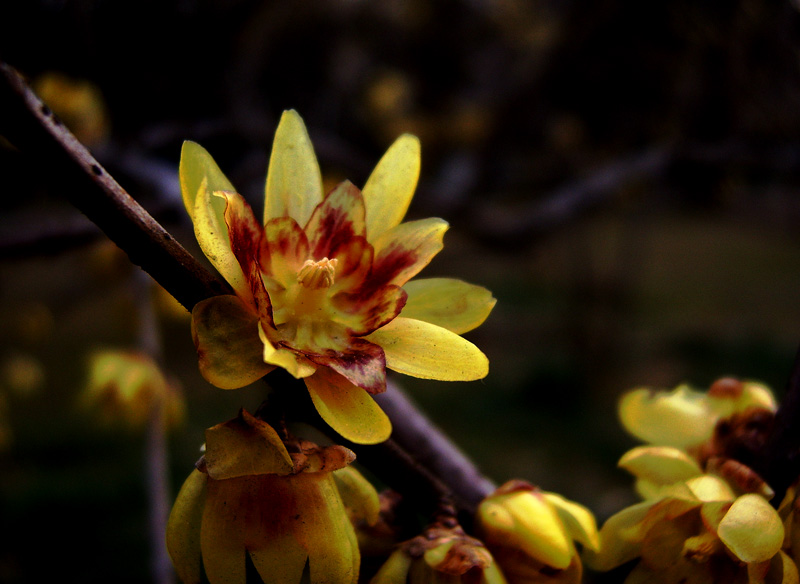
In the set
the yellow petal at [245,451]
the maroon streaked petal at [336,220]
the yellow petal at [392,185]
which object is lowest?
the yellow petal at [245,451]

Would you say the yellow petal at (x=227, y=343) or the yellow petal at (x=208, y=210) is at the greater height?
the yellow petal at (x=208, y=210)

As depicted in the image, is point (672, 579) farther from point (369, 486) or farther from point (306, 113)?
point (306, 113)

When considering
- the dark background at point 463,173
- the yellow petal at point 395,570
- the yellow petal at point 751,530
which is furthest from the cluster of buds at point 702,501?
the dark background at point 463,173

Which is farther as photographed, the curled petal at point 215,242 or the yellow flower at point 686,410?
the yellow flower at point 686,410

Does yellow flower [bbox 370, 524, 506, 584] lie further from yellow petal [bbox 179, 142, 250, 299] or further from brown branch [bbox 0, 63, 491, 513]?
yellow petal [bbox 179, 142, 250, 299]

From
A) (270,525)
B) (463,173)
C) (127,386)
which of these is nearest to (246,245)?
(270,525)

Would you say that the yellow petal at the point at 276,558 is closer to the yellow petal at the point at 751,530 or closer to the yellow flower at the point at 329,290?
the yellow flower at the point at 329,290
